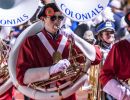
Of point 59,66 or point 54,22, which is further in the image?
point 54,22

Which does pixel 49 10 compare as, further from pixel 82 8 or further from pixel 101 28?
pixel 101 28

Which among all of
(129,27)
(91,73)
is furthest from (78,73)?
(91,73)

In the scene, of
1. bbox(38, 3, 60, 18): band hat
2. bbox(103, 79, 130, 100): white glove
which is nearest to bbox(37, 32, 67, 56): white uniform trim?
bbox(38, 3, 60, 18): band hat

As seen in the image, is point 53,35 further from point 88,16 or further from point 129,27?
point 129,27

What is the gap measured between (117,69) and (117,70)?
0.02 metres

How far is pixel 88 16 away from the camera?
633 centimetres

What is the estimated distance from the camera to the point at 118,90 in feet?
19.1

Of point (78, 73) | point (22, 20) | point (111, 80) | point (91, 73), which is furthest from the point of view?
point (91, 73)

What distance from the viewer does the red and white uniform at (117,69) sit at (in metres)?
5.82

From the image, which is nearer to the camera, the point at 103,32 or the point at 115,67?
the point at 115,67

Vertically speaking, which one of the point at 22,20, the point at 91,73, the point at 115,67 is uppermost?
the point at 22,20

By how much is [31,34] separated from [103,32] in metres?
2.24

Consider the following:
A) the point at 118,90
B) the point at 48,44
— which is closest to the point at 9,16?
the point at 48,44

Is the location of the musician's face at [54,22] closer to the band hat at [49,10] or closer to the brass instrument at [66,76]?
the band hat at [49,10]
